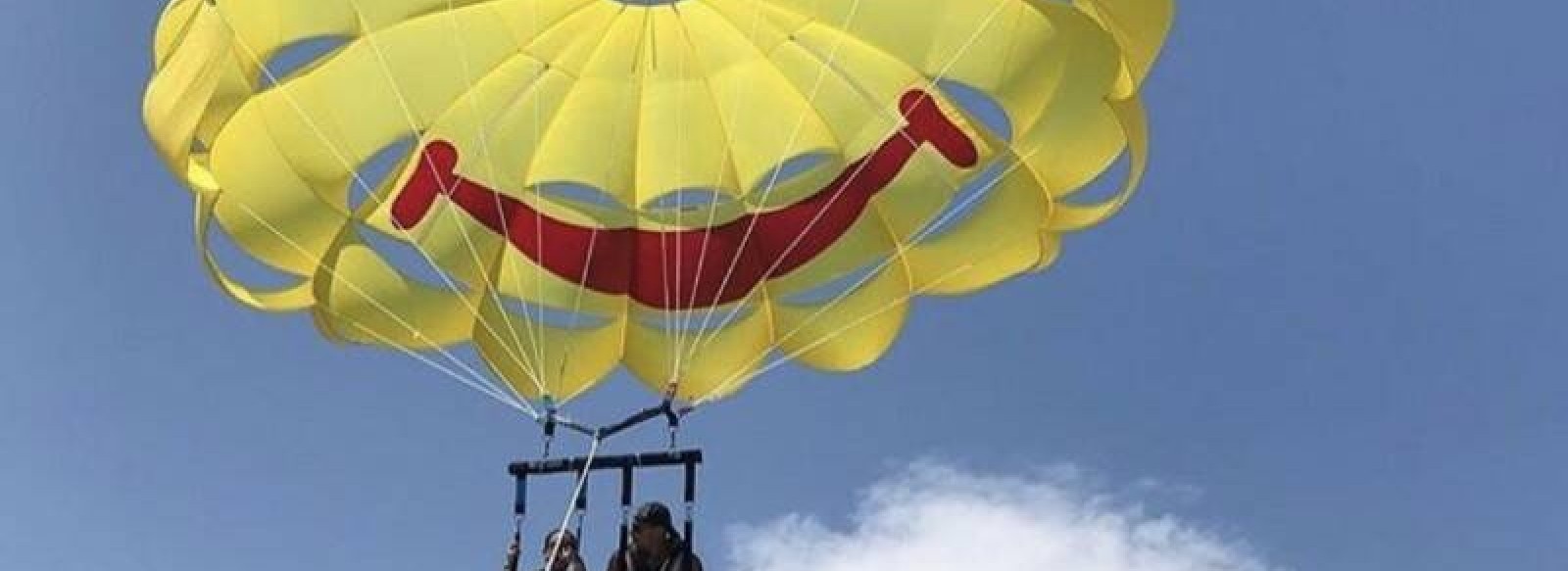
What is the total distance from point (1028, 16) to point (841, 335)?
6.27 feet

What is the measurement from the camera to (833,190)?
10.8 metres

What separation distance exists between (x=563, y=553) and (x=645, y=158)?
2.55 metres

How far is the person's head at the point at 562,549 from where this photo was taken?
8.82 m

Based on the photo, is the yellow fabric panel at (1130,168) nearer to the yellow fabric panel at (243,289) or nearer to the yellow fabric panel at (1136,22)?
the yellow fabric panel at (1136,22)

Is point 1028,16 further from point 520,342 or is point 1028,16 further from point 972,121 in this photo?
point 520,342

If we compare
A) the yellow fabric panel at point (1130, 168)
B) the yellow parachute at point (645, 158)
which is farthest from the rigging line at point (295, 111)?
the yellow fabric panel at point (1130, 168)

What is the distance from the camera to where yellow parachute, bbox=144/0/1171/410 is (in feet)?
33.4

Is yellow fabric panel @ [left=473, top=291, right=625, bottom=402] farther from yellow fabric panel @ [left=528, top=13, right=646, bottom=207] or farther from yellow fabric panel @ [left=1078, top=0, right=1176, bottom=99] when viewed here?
yellow fabric panel @ [left=1078, top=0, right=1176, bottom=99]

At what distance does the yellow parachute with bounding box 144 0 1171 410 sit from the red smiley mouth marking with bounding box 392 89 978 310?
1 cm

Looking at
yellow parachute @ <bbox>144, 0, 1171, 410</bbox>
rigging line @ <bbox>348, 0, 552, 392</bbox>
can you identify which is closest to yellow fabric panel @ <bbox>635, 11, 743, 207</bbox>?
yellow parachute @ <bbox>144, 0, 1171, 410</bbox>

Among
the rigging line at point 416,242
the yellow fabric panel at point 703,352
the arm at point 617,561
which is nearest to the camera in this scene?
the arm at point 617,561

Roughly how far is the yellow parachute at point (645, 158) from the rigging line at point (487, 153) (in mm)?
13

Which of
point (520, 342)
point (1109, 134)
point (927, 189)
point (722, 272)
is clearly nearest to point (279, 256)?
point (520, 342)

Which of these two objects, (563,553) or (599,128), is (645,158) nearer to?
(599,128)
